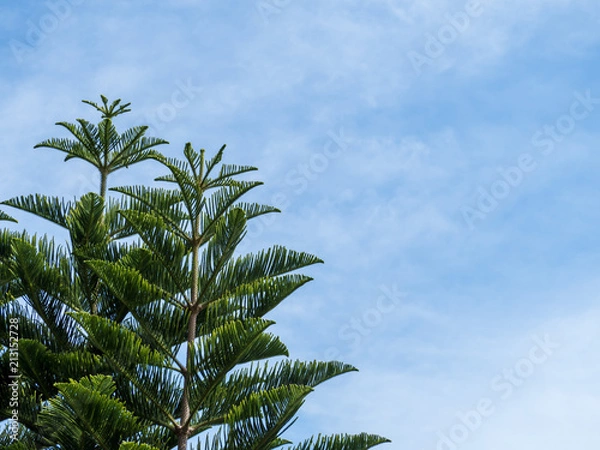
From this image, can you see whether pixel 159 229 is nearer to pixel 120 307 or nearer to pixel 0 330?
pixel 120 307

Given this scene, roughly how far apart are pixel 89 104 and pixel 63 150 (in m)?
0.55

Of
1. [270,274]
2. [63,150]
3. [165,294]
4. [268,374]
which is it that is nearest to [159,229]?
[165,294]

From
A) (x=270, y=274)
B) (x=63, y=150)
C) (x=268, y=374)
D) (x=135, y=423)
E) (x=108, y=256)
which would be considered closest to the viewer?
(x=135, y=423)

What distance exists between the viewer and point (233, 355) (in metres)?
5.81

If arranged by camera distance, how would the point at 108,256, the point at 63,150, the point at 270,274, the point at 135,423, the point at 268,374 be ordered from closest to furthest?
the point at 135,423 → the point at 268,374 → the point at 270,274 → the point at 108,256 → the point at 63,150

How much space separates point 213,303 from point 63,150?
273 cm

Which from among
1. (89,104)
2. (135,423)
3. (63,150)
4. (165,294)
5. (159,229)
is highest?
(89,104)

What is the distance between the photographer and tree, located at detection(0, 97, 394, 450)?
18.6ft

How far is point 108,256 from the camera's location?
23.3 ft

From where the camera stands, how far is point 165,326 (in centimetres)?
623

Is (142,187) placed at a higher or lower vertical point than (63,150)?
lower

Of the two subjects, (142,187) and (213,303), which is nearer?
(213,303)

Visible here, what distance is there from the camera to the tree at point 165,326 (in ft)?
18.6

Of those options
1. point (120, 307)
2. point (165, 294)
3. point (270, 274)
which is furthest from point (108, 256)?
point (270, 274)
